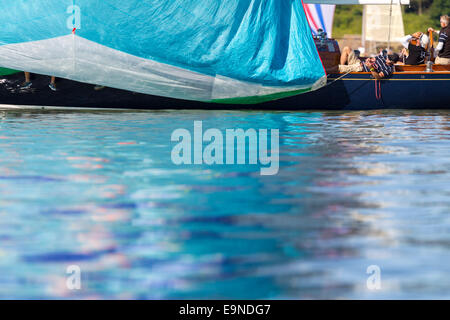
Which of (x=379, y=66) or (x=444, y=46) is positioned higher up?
(x=444, y=46)

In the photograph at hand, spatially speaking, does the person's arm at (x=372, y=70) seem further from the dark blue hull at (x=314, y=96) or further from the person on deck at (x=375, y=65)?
the dark blue hull at (x=314, y=96)

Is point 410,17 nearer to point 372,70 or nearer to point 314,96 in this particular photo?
point 372,70

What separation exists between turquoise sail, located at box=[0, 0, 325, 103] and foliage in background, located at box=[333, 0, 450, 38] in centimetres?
4323

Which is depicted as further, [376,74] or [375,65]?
[376,74]

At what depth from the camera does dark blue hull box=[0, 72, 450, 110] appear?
15367 millimetres

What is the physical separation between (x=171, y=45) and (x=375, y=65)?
14.8 ft

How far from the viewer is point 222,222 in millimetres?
5121

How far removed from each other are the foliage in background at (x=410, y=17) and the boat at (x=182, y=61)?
139ft

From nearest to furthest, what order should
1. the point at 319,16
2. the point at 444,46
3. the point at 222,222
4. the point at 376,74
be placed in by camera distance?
the point at 222,222
the point at 376,74
the point at 444,46
the point at 319,16

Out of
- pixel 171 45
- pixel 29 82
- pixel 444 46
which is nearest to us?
pixel 171 45

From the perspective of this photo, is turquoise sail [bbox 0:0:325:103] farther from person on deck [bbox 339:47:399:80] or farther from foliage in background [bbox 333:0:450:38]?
foliage in background [bbox 333:0:450:38]

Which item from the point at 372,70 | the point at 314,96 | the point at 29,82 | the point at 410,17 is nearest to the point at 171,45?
the point at 29,82

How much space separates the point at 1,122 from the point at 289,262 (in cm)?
940
